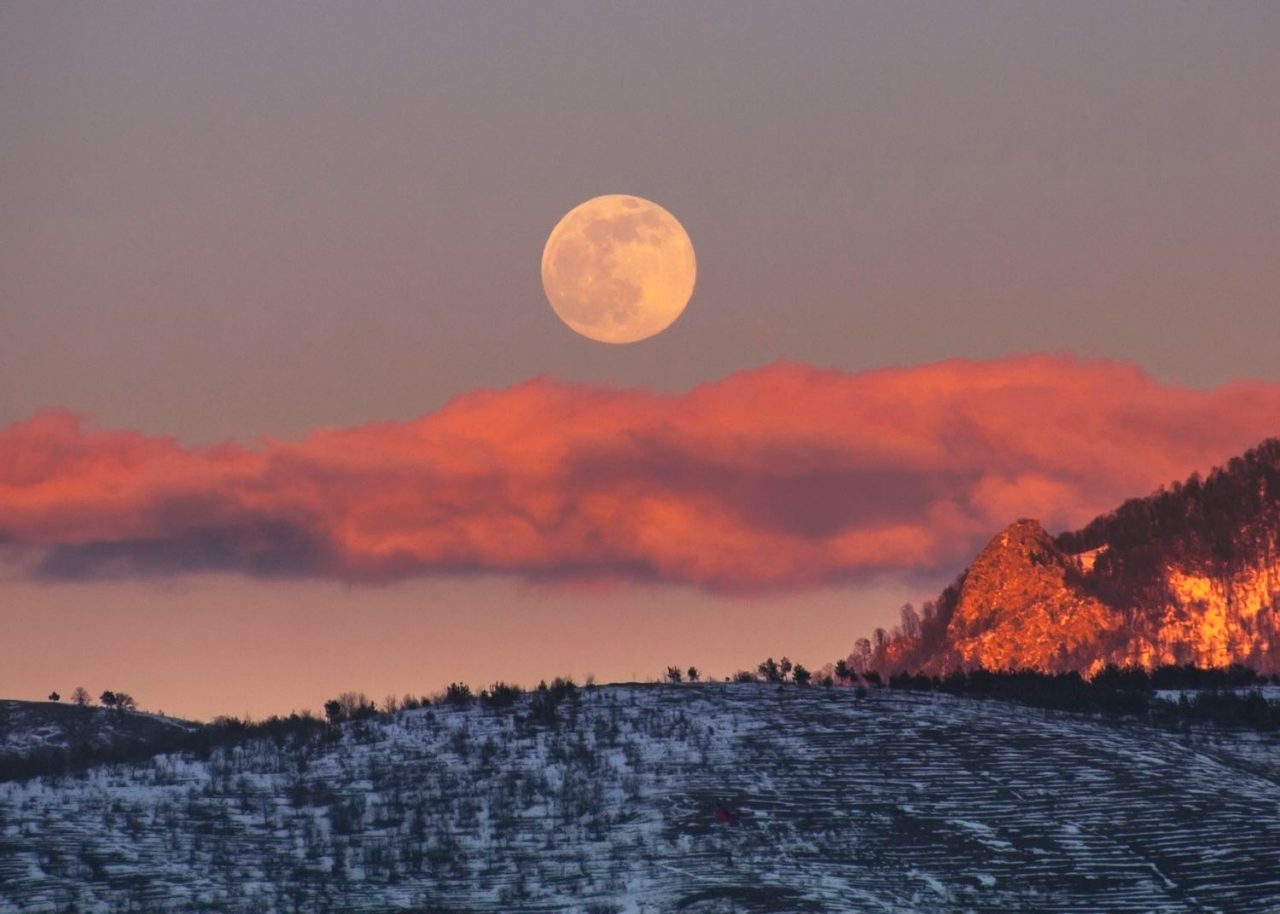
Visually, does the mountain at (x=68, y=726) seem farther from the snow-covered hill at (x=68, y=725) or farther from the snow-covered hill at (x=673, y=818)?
the snow-covered hill at (x=673, y=818)

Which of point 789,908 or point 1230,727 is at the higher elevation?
point 1230,727

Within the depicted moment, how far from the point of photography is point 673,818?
5209cm

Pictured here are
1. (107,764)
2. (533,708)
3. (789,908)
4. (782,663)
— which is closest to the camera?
(789,908)

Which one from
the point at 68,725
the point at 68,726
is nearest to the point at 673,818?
the point at 68,726

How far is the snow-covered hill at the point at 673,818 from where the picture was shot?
4744 centimetres

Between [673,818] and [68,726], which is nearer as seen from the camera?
[673,818]

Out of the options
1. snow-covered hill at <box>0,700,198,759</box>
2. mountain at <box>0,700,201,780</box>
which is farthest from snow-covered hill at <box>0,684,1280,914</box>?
snow-covered hill at <box>0,700,198,759</box>

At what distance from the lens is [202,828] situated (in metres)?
51.9

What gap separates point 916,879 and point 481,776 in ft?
44.6

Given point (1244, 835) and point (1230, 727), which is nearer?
point (1244, 835)

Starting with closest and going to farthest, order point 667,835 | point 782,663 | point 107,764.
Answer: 1. point 667,835
2. point 107,764
3. point 782,663

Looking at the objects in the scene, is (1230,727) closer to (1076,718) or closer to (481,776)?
(1076,718)

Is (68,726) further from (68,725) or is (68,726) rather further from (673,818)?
(673,818)

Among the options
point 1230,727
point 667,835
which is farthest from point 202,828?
point 1230,727
